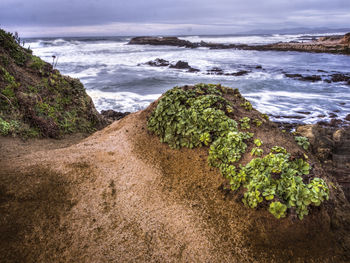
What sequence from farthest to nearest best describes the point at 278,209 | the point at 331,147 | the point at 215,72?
the point at 215,72 < the point at 331,147 < the point at 278,209

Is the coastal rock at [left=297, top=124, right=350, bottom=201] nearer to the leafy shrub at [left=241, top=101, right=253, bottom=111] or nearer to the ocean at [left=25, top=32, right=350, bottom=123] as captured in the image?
the leafy shrub at [left=241, top=101, right=253, bottom=111]

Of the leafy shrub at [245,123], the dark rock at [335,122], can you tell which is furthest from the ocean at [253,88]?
the leafy shrub at [245,123]

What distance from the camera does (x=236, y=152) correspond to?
347 centimetres

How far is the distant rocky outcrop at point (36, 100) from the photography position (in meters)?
5.57

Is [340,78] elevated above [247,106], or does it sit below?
above

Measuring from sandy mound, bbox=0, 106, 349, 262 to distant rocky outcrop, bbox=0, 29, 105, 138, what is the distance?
6.87 ft

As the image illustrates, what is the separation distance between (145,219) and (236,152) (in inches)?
66.6

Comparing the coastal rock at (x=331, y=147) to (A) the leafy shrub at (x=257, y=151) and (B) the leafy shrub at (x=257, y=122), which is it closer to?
(B) the leafy shrub at (x=257, y=122)

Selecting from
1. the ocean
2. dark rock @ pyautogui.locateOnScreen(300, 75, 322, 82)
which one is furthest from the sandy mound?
dark rock @ pyautogui.locateOnScreen(300, 75, 322, 82)

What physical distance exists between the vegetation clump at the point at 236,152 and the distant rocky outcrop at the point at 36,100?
125 inches

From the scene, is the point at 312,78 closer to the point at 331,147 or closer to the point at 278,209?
the point at 331,147

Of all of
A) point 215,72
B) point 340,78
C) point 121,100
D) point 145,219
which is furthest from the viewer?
point 215,72

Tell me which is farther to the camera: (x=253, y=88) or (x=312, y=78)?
(x=312, y=78)

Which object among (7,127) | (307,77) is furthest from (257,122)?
(307,77)
